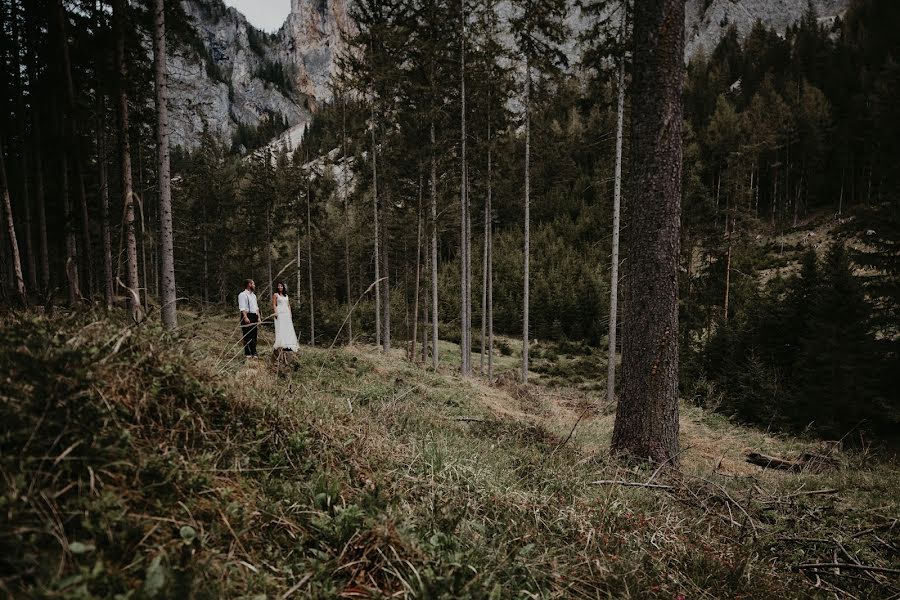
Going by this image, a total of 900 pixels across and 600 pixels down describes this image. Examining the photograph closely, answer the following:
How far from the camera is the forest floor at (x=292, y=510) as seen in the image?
4.44ft

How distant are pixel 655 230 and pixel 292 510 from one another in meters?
4.17

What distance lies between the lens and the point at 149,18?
33.7ft

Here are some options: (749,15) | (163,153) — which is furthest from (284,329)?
(749,15)

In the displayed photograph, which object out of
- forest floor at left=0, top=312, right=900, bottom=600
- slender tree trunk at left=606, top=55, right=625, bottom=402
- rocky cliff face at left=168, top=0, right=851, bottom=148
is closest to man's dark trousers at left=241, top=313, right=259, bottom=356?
forest floor at left=0, top=312, right=900, bottom=600

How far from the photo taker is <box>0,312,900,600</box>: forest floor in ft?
4.44

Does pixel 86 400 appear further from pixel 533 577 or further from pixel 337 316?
pixel 337 316

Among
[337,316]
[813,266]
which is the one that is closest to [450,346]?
[337,316]

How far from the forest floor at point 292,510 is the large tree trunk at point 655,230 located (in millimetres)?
823

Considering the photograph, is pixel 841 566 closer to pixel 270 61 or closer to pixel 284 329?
pixel 284 329

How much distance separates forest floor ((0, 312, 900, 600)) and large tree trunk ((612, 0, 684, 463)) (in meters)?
0.82

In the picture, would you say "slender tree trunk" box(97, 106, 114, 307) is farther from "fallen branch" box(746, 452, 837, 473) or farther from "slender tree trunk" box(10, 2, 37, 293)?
"fallen branch" box(746, 452, 837, 473)

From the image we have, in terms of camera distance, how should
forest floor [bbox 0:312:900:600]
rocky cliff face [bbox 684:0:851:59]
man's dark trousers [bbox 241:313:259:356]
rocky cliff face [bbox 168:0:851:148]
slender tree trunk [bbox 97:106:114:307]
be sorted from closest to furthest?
forest floor [bbox 0:312:900:600] < man's dark trousers [bbox 241:313:259:356] < slender tree trunk [bbox 97:106:114:307] < rocky cliff face [bbox 684:0:851:59] < rocky cliff face [bbox 168:0:851:148]

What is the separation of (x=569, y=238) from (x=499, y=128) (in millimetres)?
38485

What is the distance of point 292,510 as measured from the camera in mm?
1959
